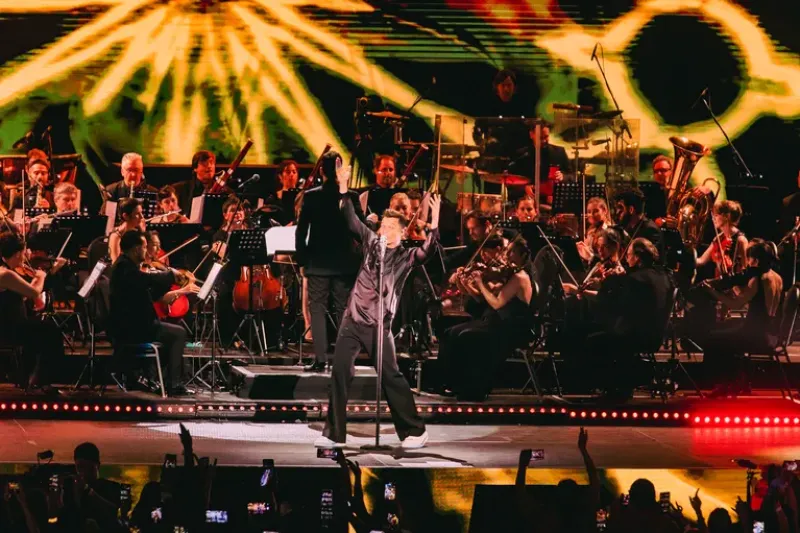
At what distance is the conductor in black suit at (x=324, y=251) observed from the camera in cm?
1100

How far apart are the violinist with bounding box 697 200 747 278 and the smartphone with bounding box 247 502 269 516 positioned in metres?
7.36

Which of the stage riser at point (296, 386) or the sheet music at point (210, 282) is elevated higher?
the sheet music at point (210, 282)

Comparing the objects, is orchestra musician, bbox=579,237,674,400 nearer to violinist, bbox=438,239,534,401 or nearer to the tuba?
violinist, bbox=438,239,534,401

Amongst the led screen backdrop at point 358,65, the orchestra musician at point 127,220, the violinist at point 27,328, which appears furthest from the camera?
the led screen backdrop at point 358,65

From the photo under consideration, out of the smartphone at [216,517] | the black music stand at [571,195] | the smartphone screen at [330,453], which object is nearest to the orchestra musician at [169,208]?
the black music stand at [571,195]

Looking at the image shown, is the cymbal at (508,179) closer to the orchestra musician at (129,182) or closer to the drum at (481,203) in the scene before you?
the drum at (481,203)

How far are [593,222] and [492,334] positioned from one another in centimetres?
224

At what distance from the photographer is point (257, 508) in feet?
19.7

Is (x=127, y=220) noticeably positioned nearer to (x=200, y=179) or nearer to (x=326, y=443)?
(x=200, y=179)

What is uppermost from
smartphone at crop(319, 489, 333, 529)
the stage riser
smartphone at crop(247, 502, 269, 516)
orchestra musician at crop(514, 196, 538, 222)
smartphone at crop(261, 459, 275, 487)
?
smartphone at crop(247, 502, 269, 516)

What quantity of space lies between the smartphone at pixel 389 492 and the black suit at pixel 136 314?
484 cm

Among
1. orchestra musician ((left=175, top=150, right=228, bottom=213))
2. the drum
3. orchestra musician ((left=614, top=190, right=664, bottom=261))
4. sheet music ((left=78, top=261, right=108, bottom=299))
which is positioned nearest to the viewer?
sheet music ((left=78, top=261, right=108, bottom=299))

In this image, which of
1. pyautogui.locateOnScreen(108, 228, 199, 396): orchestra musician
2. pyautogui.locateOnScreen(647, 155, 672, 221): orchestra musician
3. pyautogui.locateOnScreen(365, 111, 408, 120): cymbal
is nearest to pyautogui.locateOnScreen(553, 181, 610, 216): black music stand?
pyautogui.locateOnScreen(647, 155, 672, 221): orchestra musician

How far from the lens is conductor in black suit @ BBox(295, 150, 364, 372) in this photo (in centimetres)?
1100
